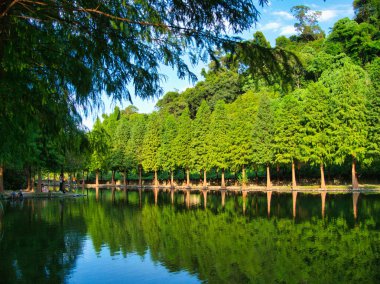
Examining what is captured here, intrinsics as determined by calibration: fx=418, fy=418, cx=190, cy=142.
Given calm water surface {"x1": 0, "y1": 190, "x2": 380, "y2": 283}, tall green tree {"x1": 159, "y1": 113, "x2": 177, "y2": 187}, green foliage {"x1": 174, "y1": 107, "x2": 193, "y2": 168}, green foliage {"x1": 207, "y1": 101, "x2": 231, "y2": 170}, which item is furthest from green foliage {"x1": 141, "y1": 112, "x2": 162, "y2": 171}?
calm water surface {"x1": 0, "y1": 190, "x2": 380, "y2": 283}

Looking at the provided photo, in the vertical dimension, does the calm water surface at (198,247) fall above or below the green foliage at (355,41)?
below

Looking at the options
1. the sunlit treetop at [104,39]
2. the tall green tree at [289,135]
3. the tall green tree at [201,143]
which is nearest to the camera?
the sunlit treetop at [104,39]

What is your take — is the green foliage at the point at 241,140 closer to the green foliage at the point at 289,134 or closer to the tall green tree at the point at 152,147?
the green foliage at the point at 289,134

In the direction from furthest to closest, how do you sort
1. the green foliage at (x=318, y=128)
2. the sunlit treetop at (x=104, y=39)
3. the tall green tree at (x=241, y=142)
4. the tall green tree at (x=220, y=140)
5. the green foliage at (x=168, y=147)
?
1. the green foliage at (x=168, y=147)
2. the tall green tree at (x=220, y=140)
3. the tall green tree at (x=241, y=142)
4. the green foliage at (x=318, y=128)
5. the sunlit treetop at (x=104, y=39)

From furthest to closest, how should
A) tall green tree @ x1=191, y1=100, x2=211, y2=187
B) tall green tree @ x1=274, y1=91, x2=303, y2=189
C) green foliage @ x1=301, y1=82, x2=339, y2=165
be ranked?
tall green tree @ x1=191, y1=100, x2=211, y2=187 < tall green tree @ x1=274, y1=91, x2=303, y2=189 < green foliage @ x1=301, y1=82, x2=339, y2=165

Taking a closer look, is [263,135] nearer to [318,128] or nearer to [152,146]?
[318,128]

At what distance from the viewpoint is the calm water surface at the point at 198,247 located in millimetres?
11117

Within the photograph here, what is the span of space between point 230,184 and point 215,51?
49196 mm

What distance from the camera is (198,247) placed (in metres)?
14.6

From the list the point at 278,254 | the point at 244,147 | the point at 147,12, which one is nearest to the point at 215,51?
the point at 147,12

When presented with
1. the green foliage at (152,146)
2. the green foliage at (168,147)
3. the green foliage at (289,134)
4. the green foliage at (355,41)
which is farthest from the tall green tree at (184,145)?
the green foliage at (355,41)

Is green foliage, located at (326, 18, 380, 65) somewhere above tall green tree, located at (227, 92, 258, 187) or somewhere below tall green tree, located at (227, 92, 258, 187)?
above

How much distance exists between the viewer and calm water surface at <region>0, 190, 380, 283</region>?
11117mm

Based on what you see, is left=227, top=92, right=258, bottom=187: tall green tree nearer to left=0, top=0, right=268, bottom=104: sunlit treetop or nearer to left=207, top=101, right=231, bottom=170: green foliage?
left=207, top=101, right=231, bottom=170: green foliage
